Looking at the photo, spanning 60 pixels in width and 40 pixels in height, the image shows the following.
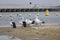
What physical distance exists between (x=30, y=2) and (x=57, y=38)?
63426 mm

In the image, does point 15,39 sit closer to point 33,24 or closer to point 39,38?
point 39,38

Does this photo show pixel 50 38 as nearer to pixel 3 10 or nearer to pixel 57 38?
pixel 57 38

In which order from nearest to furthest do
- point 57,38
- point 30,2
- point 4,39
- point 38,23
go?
point 4,39 < point 57,38 < point 38,23 < point 30,2

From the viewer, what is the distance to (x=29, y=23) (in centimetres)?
2109

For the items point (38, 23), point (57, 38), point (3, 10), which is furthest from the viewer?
point (3, 10)

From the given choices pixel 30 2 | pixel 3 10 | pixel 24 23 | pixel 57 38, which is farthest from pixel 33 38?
pixel 30 2

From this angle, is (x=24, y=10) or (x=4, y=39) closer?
(x=4, y=39)

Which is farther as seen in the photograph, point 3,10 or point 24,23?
point 3,10

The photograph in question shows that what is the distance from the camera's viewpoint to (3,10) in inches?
2296

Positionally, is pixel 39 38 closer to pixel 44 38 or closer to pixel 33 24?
pixel 44 38

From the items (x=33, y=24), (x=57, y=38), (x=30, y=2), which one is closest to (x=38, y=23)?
(x=33, y=24)

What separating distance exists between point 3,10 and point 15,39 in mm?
45994

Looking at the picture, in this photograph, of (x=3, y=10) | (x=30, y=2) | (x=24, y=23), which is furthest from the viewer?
(x=30, y=2)

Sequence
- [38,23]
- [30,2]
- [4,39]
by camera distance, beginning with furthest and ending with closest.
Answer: [30,2] → [38,23] → [4,39]
